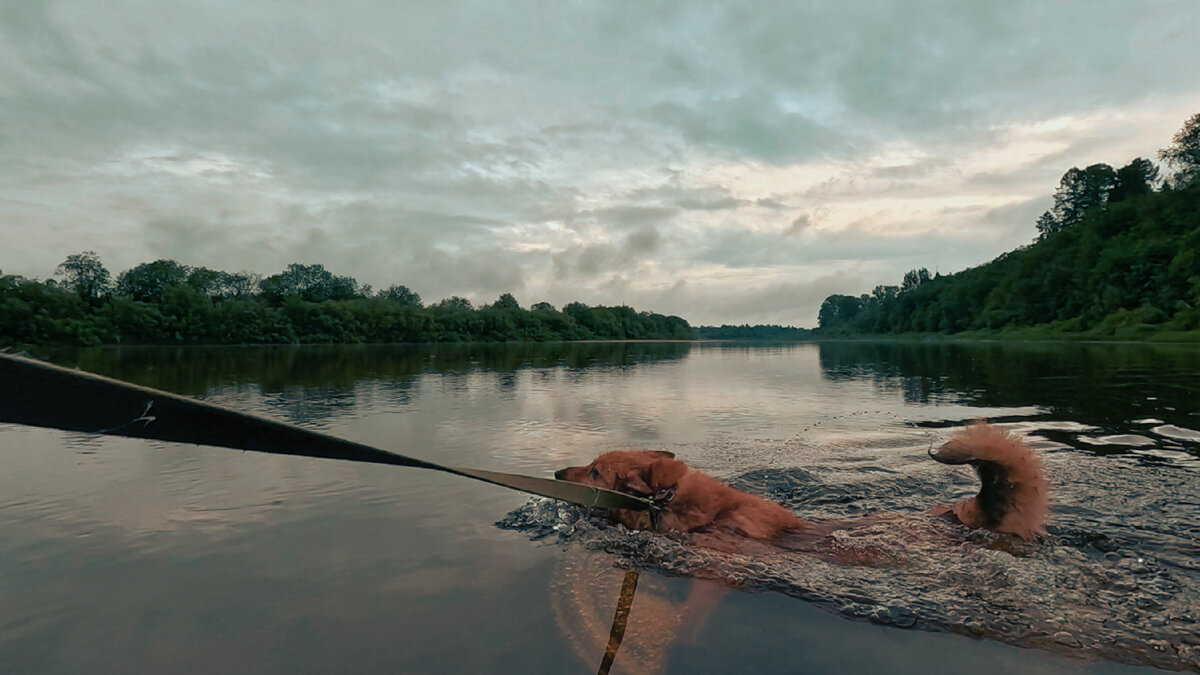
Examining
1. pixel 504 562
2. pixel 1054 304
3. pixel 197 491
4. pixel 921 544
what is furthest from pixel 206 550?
pixel 1054 304

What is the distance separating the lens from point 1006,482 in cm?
368

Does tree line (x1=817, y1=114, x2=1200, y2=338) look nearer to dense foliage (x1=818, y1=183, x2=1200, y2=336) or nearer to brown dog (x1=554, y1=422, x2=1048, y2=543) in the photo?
dense foliage (x1=818, y1=183, x2=1200, y2=336)

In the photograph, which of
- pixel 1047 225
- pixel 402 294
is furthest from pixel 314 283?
pixel 1047 225

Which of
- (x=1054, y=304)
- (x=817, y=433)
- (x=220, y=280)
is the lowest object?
(x=817, y=433)

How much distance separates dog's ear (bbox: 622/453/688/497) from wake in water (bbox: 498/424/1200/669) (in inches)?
14.2

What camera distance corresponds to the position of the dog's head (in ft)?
13.6

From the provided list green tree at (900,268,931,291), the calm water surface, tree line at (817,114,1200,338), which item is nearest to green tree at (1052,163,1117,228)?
tree line at (817,114,1200,338)

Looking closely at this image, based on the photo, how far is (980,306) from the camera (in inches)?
4075

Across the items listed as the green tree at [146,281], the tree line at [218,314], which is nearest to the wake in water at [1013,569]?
the tree line at [218,314]

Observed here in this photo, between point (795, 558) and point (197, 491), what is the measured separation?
6.26 meters

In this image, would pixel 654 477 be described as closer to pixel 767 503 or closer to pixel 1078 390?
pixel 767 503

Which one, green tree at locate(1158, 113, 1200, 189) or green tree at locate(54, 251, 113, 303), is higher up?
green tree at locate(1158, 113, 1200, 189)

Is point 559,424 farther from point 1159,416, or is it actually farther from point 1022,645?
point 1159,416

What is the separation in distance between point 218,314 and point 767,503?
292ft
